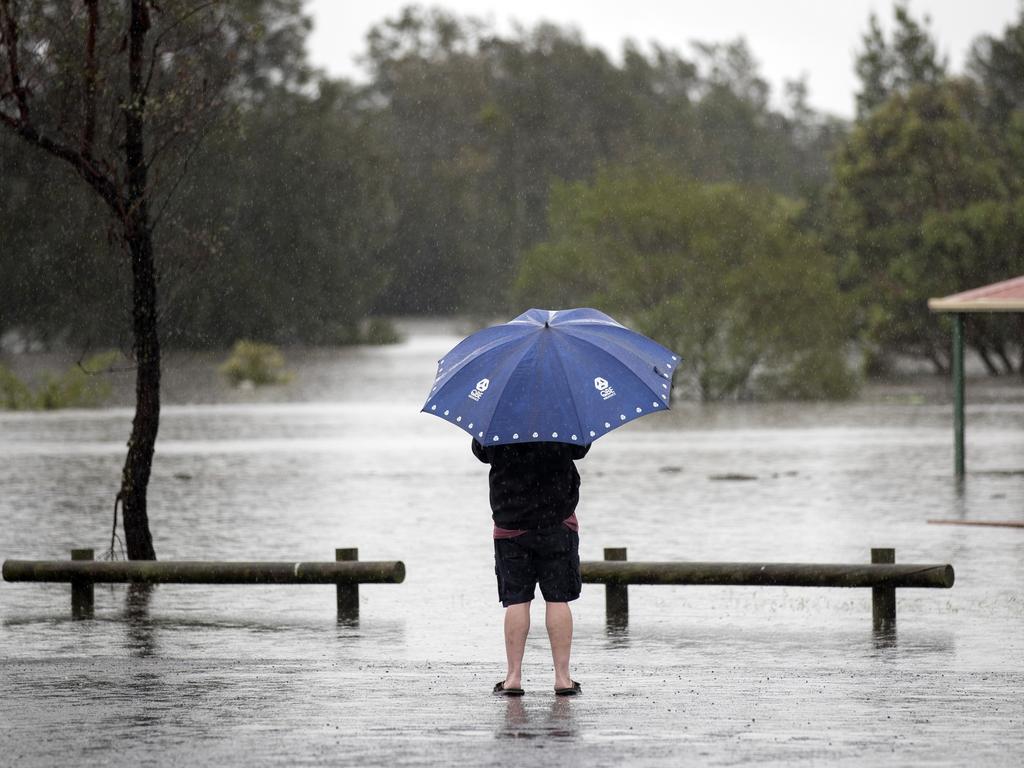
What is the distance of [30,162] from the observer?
20.8m

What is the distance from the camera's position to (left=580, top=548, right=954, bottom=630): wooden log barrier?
1081 cm

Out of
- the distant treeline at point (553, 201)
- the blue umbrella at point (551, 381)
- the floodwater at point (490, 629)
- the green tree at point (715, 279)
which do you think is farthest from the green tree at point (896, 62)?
the blue umbrella at point (551, 381)

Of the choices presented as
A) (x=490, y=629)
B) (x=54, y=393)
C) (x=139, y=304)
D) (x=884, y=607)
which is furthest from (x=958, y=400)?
(x=54, y=393)

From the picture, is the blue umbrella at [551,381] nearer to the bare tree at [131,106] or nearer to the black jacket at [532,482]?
the black jacket at [532,482]

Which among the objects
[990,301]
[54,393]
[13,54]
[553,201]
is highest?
[553,201]

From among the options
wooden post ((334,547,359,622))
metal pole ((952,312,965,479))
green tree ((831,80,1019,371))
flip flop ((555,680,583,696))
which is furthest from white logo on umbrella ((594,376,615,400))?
green tree ((831,80,1019,371))

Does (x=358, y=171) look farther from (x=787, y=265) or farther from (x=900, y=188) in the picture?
(x=787, y=265)

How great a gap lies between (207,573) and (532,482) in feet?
13.1

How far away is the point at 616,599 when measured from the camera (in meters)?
11.6

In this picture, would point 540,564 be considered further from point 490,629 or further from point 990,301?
point 990,301

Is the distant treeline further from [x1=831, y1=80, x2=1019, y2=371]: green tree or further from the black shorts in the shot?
the black shorts

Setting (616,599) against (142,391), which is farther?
(142,391)

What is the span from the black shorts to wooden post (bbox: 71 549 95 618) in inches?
176

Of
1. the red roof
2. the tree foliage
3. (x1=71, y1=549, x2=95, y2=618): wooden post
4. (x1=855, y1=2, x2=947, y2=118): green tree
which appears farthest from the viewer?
(x1=855, y1=2, x2=947, y2=118): green tree
